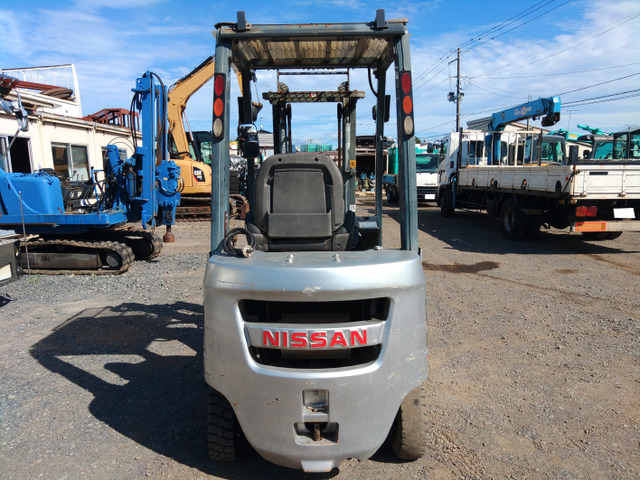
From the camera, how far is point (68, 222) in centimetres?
809

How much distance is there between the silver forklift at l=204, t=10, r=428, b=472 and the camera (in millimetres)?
2424

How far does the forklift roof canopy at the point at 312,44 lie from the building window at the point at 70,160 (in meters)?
12.1

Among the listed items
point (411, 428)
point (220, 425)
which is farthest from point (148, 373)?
point (411, 428)

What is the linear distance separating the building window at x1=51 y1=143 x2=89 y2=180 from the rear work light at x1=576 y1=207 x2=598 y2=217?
13.1 m

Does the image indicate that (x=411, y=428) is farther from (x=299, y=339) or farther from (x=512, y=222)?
(x=512, y=222)

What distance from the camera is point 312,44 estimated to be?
3.52m

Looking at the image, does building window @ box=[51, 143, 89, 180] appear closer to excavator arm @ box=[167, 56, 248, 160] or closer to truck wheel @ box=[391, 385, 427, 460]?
excavator arm @ box=[167, 56, 248, 160]

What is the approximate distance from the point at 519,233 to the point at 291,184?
9190 mm

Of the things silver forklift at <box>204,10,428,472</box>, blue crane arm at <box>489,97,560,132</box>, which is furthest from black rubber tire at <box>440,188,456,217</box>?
silver forklift at <box>204,10,428,472</box>

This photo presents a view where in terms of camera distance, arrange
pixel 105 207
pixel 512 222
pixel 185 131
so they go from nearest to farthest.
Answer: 1. pixel 105 207
2. pixel 512 222
3. pixel 185 131

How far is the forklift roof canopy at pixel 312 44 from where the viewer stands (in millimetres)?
2945

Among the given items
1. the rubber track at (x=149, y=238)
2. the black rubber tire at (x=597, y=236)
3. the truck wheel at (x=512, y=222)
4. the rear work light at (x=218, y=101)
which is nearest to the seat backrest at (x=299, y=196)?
the rear work light at (x=218, y=101)

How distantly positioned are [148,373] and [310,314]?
223 cm

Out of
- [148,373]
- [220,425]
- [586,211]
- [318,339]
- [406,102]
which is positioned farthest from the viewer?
[586,211]
